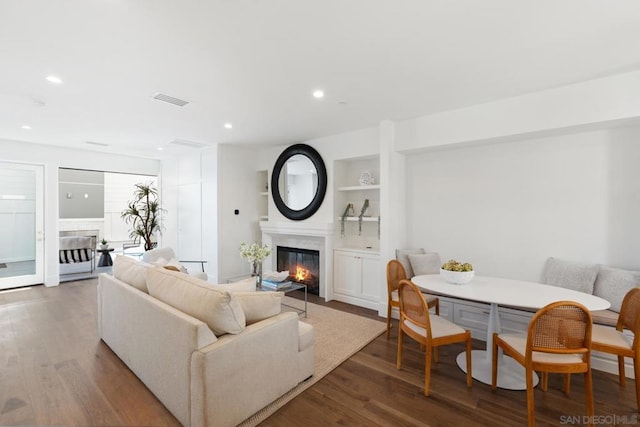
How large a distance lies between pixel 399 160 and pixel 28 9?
3.77 m

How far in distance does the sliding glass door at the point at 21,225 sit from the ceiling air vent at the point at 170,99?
4.07 meters

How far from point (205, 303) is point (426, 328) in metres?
1.66

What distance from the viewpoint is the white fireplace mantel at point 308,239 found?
4.67 m

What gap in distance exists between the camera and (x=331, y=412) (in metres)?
2.10

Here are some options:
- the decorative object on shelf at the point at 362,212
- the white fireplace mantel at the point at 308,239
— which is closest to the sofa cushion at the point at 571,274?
the decorative object on shelf at the point at 362,212

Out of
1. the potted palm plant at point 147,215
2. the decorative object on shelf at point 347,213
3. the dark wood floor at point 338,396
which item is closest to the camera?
the dark wood floor at point 338,396

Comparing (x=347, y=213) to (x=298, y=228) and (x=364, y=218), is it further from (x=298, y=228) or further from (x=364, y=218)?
(x=298, y=228)

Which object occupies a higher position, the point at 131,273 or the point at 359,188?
the point at 359,188

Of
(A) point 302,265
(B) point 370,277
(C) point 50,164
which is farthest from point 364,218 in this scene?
(C) point 50,164

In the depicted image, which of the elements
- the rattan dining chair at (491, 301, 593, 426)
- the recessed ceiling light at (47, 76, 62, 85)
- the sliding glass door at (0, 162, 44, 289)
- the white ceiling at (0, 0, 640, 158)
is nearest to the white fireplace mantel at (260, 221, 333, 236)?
the white ceiling at (0, 0, 640, 158)

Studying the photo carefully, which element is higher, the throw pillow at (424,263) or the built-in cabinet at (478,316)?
the throw pillow at (424,263)

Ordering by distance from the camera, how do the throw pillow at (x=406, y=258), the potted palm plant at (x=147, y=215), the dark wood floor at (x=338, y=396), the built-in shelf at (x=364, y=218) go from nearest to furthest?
the dark wood floor at (x=338, y=396), the throw pillow at (x=406, y=258), the built-in shelf at (x=364, y=218), the potted palm plant at (x=147, y=215)

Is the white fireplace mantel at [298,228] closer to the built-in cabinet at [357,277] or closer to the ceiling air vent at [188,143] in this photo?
the built-in cabinet at [357,277]

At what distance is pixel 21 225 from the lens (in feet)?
17.5
